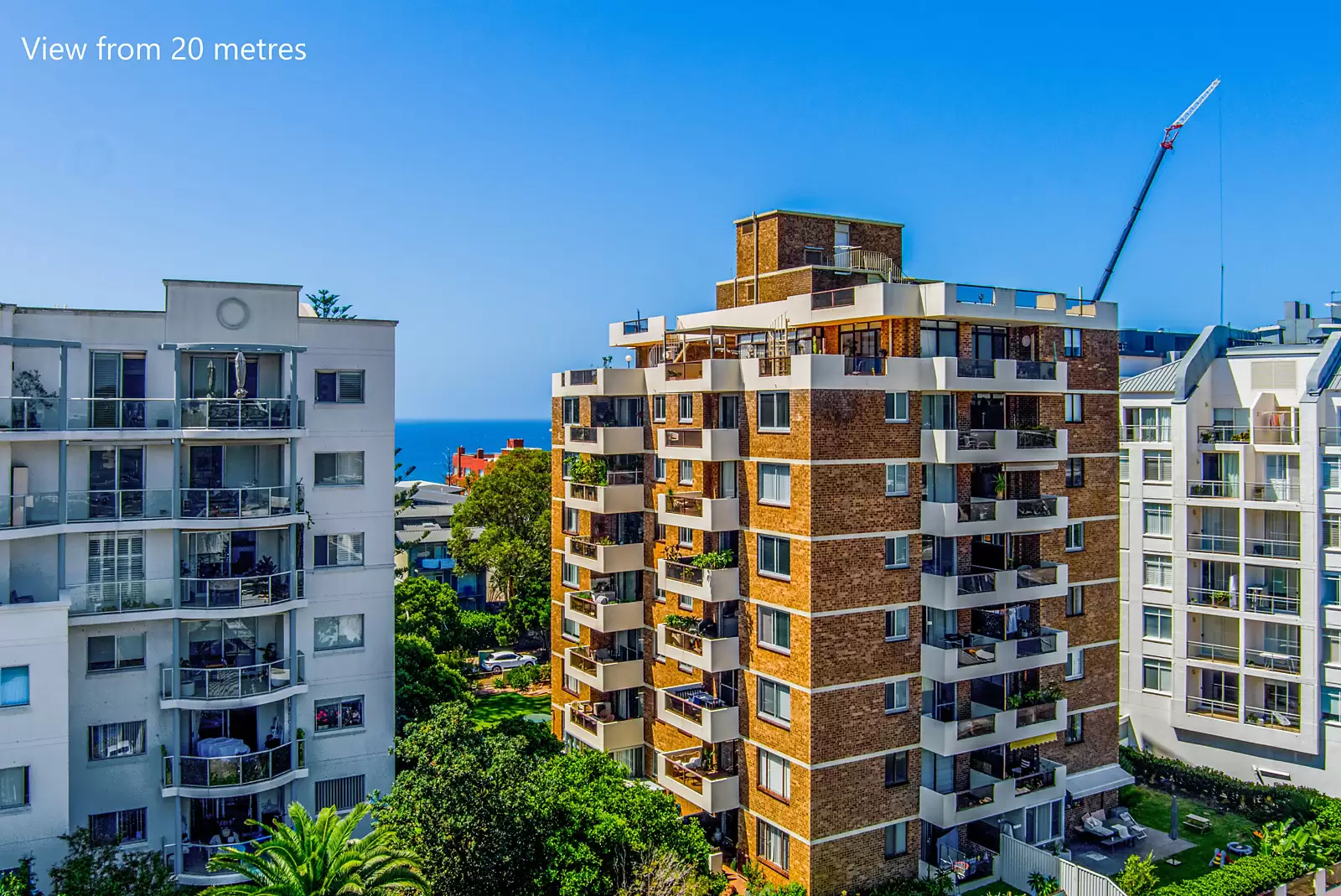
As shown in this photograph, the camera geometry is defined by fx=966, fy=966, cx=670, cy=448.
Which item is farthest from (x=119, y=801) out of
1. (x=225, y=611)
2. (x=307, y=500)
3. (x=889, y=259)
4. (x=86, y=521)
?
(x=889, y=259)

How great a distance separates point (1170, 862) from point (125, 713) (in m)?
36.9

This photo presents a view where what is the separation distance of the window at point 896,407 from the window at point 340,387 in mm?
18174

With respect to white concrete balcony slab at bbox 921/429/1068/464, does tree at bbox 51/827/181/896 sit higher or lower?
lower

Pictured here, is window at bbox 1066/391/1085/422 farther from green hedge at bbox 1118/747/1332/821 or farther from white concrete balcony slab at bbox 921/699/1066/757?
green hedge at bbox 1118/747/1332/821

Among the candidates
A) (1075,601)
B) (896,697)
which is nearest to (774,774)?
(896,697)

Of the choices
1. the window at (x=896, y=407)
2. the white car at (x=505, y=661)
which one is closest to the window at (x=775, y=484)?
the window at (x=896, y=407)

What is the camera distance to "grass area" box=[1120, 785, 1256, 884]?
3553 cm

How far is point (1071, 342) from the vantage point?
1481 inches

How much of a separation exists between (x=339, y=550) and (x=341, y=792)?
833cm

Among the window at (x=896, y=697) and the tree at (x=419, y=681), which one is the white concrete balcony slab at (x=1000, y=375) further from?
the tree at (x=419, y=681)

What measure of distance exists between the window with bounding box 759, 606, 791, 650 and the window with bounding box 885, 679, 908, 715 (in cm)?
374

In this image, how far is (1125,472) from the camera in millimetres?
48188

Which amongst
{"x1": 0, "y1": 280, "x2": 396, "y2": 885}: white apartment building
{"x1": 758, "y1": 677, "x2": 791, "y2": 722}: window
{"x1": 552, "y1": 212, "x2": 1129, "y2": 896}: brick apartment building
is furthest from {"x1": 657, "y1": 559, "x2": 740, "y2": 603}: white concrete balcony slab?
{"x1": 0, "y1": 280, "x2": 396, "y2": 885}: white apartment building

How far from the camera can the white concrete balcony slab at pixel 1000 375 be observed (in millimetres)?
32656
